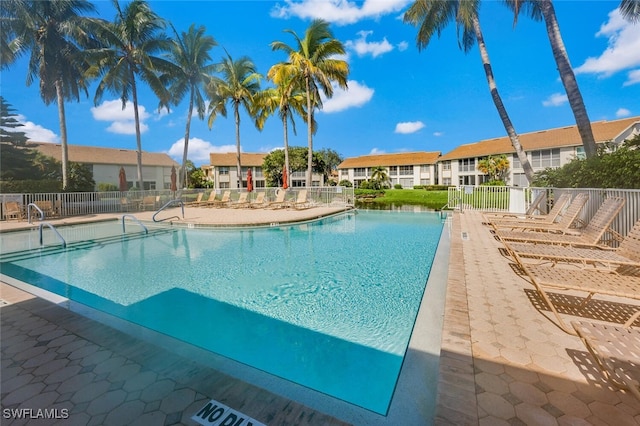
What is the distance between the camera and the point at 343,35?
18.5 m

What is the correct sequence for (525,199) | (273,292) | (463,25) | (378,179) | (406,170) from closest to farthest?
(273,292) → (525,199) → (463,25) → (378,179) → (406,170)

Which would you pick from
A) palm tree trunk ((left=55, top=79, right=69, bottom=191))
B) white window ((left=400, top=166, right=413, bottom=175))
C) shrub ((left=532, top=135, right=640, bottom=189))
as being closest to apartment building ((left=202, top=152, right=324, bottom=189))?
white window ((left=400, top=166, right=413, bottom=175))

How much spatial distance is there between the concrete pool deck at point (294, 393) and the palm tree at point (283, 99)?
50.6 feet

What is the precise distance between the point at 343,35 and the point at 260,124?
366 inches

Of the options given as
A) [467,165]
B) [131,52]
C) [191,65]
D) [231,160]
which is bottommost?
[467,165]

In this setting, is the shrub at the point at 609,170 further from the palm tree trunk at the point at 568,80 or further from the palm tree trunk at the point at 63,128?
the palm tree trunk at the point at 63,128

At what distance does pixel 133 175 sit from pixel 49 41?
2205 centimetres

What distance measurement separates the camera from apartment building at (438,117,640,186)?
28812 mm

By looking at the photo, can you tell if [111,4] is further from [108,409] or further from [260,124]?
[108,409]

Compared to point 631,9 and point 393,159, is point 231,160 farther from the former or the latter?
point 631,9

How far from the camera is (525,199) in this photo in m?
11.3

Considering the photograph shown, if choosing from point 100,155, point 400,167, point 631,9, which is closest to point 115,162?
point 100,155

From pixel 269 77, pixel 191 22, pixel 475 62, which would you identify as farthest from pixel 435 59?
pixel 191 22

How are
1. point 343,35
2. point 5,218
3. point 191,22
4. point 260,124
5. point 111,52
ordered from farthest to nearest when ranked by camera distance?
1. point 260,124
2. point 191,22
3. point 343,35
4. point 111,52
5. point 5,218
